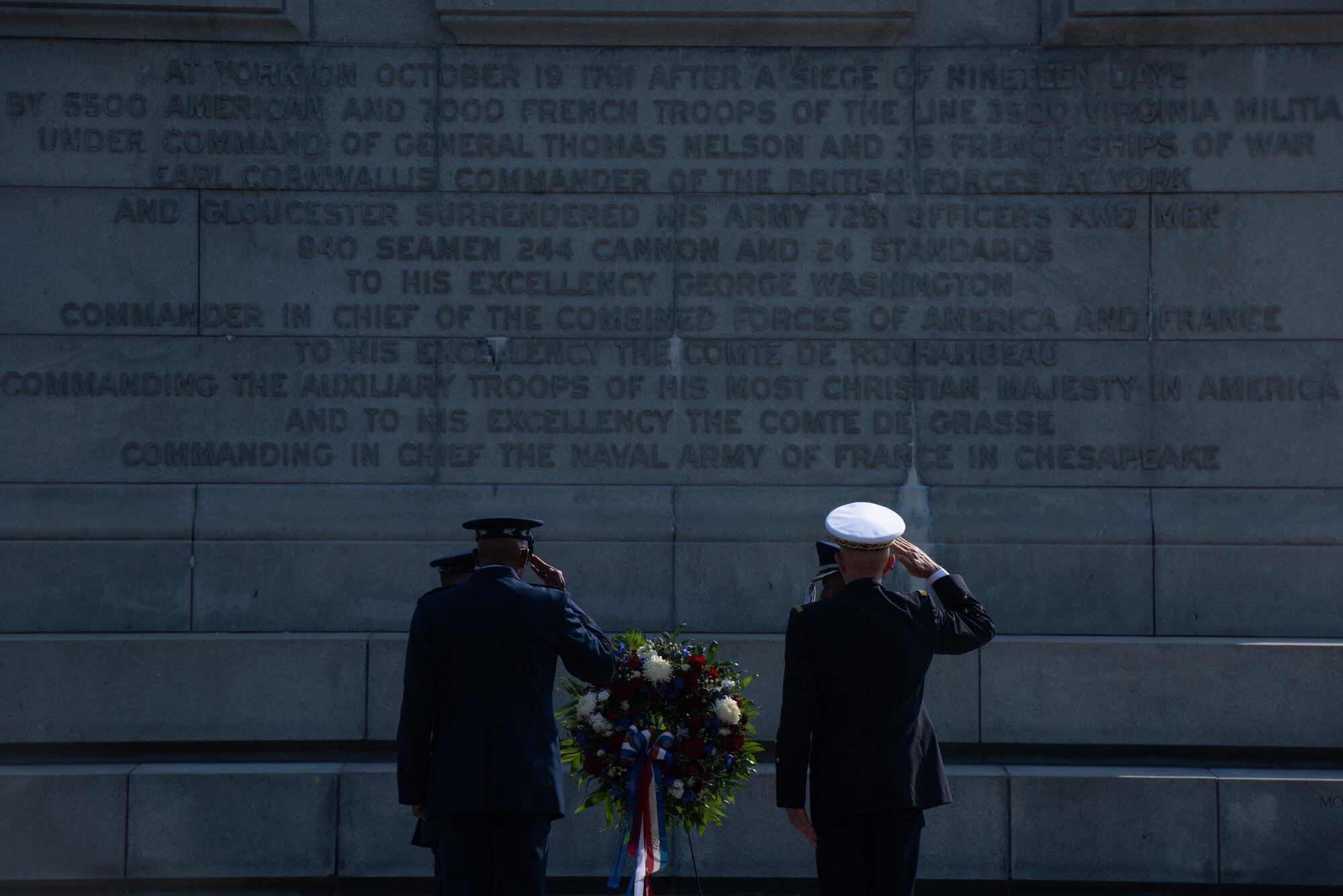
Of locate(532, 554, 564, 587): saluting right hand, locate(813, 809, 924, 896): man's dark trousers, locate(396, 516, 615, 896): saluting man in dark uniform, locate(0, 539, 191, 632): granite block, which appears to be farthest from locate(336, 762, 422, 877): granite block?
locate(813, 809, 924, 896): man's dark trousers

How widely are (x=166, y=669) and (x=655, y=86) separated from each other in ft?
14.9

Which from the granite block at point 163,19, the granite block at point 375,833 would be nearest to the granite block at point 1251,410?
the granite block at point 375,833

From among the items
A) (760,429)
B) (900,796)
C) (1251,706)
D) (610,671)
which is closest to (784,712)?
(900,796)

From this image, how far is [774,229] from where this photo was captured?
723 cm

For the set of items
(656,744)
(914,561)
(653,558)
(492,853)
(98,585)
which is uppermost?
(914,561)

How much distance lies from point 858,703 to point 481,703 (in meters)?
1.42

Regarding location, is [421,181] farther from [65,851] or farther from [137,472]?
[65,851]

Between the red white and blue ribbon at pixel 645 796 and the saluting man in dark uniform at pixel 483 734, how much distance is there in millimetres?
438

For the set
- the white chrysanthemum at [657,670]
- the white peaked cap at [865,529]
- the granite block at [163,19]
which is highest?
the granite block at [163,19]

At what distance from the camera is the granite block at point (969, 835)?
636cm

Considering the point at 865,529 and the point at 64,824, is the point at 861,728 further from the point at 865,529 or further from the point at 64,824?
the point at 64,824

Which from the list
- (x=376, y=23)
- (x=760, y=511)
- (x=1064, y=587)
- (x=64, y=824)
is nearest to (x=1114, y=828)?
(x=1064, y=587)

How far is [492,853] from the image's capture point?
446 centimetres

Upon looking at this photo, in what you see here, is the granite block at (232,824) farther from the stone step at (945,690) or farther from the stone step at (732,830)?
the stone step at (945,690)
